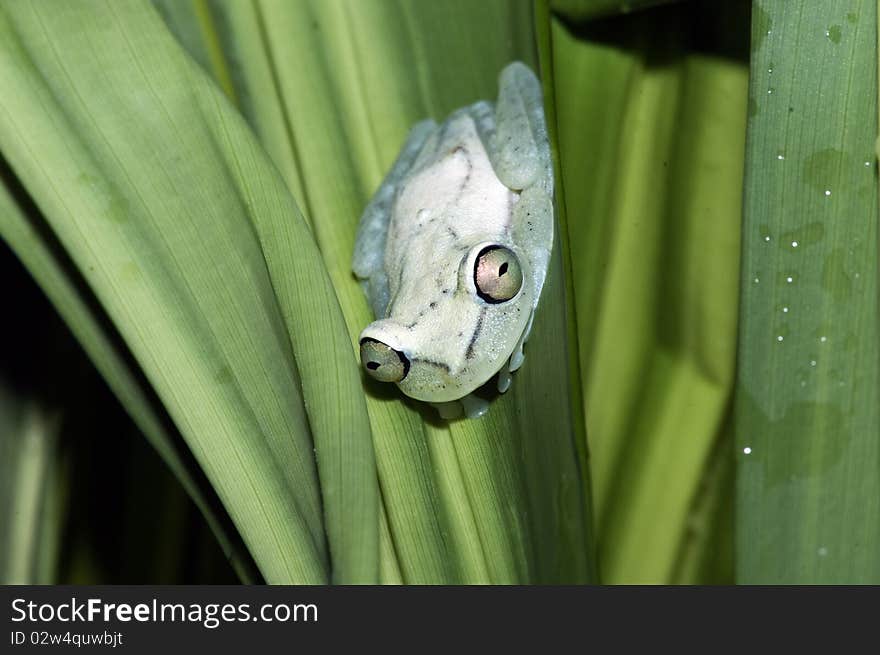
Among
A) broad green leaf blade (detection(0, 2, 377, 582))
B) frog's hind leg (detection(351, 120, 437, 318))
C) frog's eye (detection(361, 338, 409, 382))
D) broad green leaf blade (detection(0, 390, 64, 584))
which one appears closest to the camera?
broad green leaf blade (detection(0, 2, 377, 582))

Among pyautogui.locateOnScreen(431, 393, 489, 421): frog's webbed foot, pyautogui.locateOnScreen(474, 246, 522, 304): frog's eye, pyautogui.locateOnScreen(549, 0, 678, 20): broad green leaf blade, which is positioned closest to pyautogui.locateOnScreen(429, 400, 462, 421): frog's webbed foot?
pyautogui.locateOnScreen(431, 393, 489, 421): frog's webbed foot

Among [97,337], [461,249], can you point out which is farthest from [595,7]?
[97,337]

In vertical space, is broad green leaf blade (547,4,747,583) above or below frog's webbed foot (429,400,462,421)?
above

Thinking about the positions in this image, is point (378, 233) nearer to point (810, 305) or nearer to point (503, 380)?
point (503, 380)

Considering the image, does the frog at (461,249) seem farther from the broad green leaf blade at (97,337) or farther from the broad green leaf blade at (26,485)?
the broad green leaf blade at (26,485)

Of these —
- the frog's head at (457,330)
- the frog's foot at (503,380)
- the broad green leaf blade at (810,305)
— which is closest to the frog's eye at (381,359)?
the frog's head at (457,330)

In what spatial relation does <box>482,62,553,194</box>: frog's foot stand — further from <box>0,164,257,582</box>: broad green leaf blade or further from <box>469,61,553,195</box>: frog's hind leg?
<box>0,164,257,582</box>: broad green leaf blade
